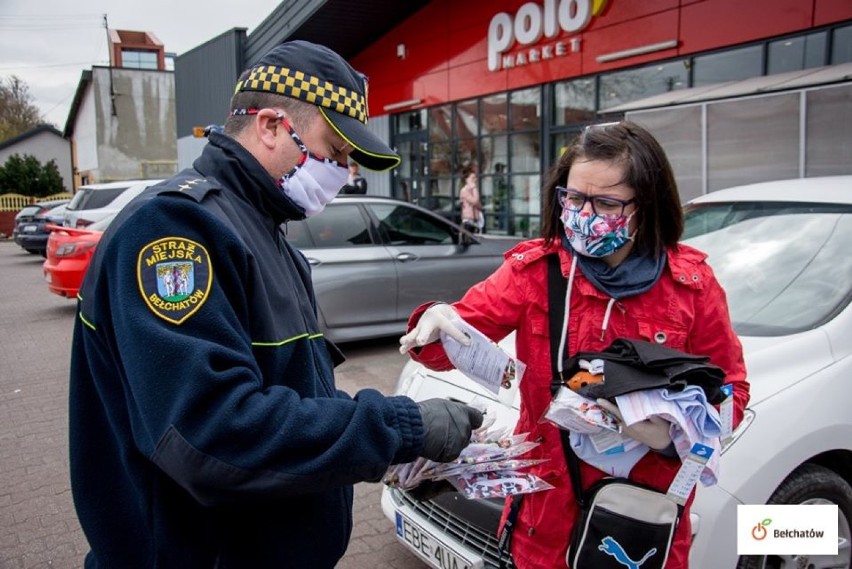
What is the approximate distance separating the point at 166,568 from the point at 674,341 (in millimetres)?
1378


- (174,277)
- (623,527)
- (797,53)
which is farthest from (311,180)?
(797,53)

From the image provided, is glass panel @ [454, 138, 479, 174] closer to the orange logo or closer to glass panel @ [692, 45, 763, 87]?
glass panel @ [692, 45, 763, 87]

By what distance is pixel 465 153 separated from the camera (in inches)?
606

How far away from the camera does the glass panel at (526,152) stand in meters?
13.4

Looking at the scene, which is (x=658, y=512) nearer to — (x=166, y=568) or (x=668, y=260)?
(x=668, y=260)

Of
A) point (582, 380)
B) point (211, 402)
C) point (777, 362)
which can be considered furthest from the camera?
point (777, 362)

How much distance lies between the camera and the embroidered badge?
1.17 m

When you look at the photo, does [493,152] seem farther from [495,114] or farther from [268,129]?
[268,129]

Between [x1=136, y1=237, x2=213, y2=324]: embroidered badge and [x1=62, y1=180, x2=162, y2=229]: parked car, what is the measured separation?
11935mm

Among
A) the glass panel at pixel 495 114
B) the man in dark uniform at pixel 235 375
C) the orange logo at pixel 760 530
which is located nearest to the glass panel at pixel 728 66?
the glass panel at pixel 495 114

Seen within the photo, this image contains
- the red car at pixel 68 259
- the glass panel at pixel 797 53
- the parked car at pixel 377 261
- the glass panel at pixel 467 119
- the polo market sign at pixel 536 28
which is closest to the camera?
the parked car at pixel 377 261

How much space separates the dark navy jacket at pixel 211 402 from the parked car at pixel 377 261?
5199mm

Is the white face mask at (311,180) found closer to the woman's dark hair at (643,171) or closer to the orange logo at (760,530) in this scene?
the woman's dark hair at (643,171)

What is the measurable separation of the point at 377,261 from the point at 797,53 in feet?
21.6
